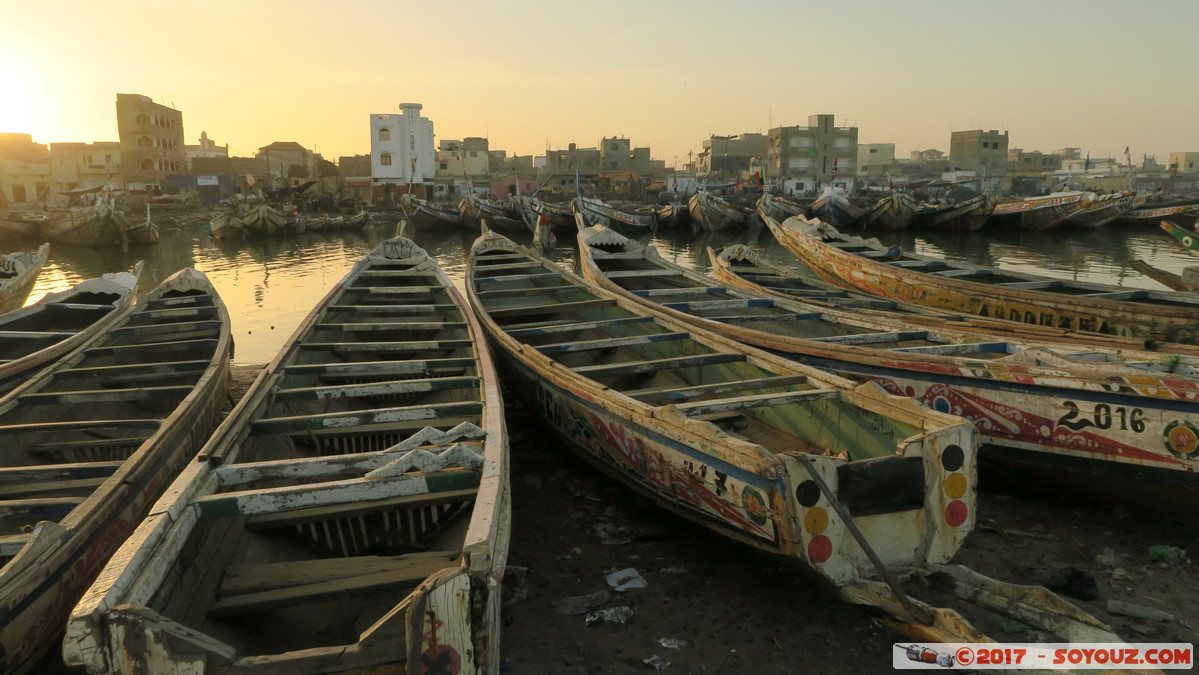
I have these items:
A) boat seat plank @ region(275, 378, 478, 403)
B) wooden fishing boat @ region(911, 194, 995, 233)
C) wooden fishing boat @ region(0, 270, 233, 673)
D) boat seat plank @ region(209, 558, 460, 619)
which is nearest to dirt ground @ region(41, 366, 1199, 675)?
wooden fishing boat @ region(0, 270, 233, 673)

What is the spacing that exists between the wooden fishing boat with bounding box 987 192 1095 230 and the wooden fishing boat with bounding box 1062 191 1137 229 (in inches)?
12.3

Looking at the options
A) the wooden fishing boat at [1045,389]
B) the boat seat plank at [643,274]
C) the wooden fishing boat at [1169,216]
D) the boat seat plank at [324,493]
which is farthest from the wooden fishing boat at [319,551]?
the wooden fishing boat at [1169,216]

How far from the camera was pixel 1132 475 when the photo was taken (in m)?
4.96

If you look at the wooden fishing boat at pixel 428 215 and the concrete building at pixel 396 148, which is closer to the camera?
the wooden fishing boat at pixel 428 215

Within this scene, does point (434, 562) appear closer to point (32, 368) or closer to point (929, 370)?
point (929, 370)

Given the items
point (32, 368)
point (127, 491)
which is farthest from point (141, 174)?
point (127, 491)

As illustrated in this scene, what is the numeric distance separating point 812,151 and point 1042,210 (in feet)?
123

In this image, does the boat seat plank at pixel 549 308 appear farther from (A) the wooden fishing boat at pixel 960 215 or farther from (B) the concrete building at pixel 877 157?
(B) the concrete building at pixel 877 157

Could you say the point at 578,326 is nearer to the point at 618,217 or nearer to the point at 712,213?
the point at 618,217

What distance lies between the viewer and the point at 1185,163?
284 ft

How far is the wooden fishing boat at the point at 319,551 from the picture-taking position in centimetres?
272

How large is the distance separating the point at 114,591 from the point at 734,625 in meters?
3.19

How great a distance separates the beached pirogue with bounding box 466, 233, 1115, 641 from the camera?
12.3 feet

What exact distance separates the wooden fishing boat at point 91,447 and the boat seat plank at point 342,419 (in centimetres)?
84
